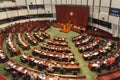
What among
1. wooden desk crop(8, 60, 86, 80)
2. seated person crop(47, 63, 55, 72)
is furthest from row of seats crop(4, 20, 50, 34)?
seated person crop(47, 63, 55, 72)

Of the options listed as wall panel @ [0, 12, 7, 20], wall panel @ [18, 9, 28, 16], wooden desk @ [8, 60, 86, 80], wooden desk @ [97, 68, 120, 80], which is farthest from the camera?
wall panel @ [18, 9, 28, 16]

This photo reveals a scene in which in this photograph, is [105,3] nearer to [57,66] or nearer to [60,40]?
[60,40]

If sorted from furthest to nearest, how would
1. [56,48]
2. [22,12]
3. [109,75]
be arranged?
1. [22,12]
2. [56,48]
3. [109,75]

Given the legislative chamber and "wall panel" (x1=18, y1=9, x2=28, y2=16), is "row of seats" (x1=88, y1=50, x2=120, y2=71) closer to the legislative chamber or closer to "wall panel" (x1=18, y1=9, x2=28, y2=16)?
the legislative chamber

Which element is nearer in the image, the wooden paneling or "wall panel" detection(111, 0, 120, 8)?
"wall panel" detection(111, 0, 120, 8)

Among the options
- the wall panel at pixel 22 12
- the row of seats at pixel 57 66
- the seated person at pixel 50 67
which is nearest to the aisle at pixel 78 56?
the row of seats at pixel 57 66

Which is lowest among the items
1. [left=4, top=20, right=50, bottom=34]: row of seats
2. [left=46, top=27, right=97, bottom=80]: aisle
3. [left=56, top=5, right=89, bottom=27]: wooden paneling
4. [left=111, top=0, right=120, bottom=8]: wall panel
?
[left=46, top=27, right=97, bottom=80]: aisle

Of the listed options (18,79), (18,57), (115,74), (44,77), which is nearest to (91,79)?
(115,74)

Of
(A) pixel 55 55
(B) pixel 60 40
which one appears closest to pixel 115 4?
(B) pixel 60 40

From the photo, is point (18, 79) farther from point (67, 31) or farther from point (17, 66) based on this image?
point (67, 31)

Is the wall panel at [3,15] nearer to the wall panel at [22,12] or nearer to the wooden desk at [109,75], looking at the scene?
the wall panel at [22,12]

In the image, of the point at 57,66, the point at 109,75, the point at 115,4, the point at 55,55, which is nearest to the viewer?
the point at 109,75

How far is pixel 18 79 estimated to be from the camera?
1513 cm

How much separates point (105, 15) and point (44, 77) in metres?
14.3
